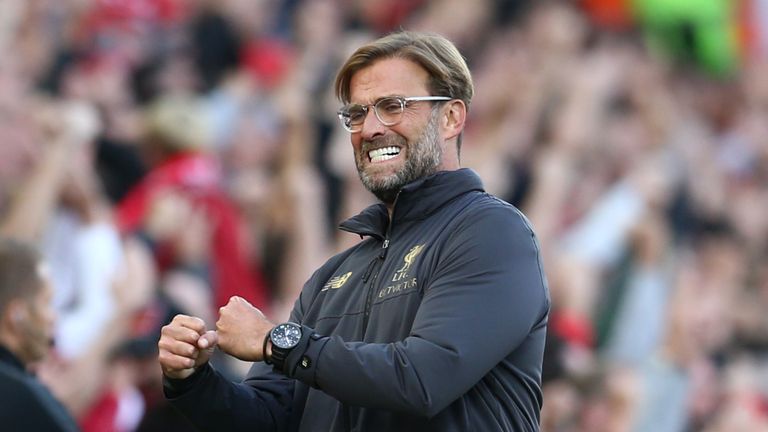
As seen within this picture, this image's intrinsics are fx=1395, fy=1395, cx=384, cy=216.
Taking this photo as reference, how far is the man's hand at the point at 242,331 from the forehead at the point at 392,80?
628 mm

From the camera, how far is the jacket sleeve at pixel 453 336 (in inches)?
116

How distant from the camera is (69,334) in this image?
6301 millimetres

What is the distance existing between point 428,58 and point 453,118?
0.58ft

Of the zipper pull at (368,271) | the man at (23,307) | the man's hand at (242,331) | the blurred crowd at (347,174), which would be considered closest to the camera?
the man's hand at (242,331)

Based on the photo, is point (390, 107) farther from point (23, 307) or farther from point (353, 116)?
point (23, 307)

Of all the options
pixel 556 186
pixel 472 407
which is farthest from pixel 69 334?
pixel 556 186

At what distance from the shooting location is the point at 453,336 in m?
2.98

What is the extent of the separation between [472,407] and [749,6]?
10.5 metres

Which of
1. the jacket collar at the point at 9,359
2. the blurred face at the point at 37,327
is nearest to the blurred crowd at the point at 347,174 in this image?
the blurred face at the point at 37,327

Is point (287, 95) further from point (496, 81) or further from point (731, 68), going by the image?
point (731, 68)

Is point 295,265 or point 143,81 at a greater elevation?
point 143,81

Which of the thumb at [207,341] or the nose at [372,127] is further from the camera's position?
the nose at [372,127]

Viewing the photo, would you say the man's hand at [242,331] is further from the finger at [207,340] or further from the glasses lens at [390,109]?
the glasses lens at [390,109]

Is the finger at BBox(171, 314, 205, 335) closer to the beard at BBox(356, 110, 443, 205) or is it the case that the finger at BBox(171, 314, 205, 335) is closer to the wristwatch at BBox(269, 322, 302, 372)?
the wristwatch at BBox(269, 322, 302, 372)
